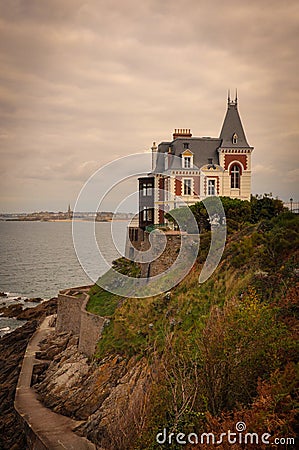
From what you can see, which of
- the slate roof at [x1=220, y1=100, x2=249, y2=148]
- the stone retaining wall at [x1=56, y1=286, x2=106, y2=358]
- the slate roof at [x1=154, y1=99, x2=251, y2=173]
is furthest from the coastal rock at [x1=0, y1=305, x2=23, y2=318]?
the slate roof at [x1=220, y1=100, x2=249, y2=148]

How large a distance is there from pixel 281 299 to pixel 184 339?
11.1ft

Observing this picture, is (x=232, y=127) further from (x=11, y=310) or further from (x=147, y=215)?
(x=11, y=310)

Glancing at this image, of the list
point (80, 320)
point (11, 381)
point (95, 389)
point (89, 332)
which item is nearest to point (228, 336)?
point (95, 389)

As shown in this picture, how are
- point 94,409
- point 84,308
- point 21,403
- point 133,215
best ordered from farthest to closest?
point 133,215 < point 84,308 < point 21,403 < point 94,409

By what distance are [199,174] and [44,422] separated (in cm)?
1930

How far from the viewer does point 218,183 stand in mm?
33062

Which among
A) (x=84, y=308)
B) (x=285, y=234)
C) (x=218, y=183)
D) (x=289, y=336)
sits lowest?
(x=84, y=308)

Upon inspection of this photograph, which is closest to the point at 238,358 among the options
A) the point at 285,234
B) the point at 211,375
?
the point at 211,375

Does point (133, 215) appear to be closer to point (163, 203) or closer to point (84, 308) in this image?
point (163, 203)

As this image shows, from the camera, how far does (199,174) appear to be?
109ft

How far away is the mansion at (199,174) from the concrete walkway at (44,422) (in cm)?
1363

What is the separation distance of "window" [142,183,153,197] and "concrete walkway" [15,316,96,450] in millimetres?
13826

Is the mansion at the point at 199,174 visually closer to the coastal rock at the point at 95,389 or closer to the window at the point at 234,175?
the window at the point at 234,175

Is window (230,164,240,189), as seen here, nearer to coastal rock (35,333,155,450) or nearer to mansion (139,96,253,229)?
mansion (139,96,253,229)
